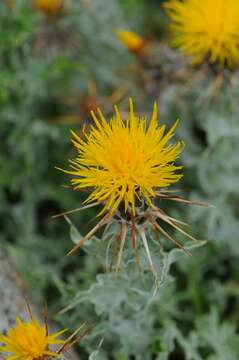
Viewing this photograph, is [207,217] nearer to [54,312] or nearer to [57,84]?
[54,312]

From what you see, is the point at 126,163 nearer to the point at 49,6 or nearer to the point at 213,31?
the point at 213,31

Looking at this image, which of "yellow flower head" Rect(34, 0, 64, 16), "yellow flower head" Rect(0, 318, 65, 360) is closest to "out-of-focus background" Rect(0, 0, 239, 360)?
"yellow flower head" Rect(34, 0, 64, 16)

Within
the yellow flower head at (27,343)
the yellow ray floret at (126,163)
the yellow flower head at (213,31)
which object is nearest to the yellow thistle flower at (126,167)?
the yellow ray floret at (126,163)

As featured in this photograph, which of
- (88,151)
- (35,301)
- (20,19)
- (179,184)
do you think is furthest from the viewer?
(179,184)

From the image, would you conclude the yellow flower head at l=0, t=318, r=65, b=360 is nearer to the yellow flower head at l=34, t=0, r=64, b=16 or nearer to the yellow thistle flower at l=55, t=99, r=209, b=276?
the yellow thistle flower at l=55, t=99, r=209, b=276

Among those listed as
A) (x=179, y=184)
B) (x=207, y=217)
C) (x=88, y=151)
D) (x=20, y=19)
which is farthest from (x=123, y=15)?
(x=88, y=151)
